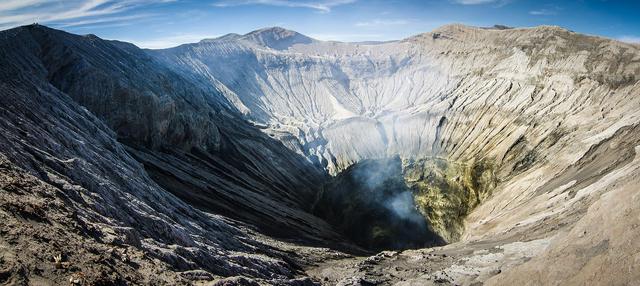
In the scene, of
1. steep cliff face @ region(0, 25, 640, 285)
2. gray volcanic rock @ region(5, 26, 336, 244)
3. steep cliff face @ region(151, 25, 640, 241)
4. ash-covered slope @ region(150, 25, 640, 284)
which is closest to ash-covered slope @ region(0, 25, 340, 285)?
steep cliff face @ region(0, 25, 640, 285)

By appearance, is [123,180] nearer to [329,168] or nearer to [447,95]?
[329,168]

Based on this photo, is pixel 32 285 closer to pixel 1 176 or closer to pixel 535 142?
pixel 1 176

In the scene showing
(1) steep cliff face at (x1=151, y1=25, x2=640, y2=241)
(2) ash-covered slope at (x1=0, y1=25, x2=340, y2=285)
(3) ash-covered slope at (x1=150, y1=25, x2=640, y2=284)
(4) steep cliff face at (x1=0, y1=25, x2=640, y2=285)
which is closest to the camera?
(2) ash-covered slope at (x1=0, y1=25, x2=340, y2=285)

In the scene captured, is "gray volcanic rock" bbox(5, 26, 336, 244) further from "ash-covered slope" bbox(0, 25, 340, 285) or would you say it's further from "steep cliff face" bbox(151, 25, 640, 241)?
"steep cliff face" bbox(151, 25, 640, 241)

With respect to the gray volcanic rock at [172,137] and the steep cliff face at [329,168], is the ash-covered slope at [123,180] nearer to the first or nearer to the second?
the steep cliff face at [329,168]

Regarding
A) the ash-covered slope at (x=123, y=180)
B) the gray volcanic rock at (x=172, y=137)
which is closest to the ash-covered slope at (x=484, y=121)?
the ash-covered slope at (x=123, y=180)
